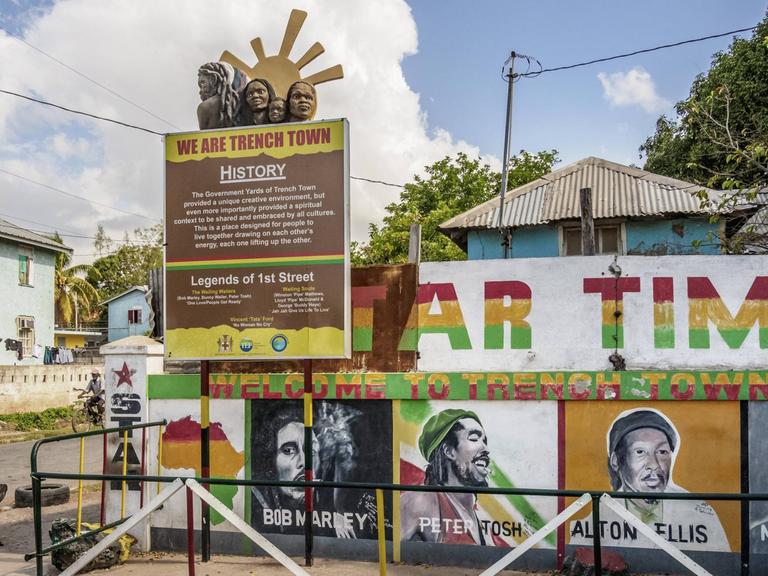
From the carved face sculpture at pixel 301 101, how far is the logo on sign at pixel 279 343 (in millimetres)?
2258

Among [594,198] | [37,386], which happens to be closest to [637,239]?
[594,198]

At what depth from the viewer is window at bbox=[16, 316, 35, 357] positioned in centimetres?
2873

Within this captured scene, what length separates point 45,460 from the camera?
15195mm

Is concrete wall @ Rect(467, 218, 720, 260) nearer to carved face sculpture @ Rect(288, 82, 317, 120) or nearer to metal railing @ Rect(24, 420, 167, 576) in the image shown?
carved face sculpture @ Rect(288, 82, 317, 120)

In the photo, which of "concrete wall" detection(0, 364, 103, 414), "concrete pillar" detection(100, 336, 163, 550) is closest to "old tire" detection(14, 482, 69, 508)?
"concrete pillar" detection(100, 336, 163, 550)

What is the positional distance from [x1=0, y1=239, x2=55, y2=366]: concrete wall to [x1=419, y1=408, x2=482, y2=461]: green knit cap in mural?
84.0ft

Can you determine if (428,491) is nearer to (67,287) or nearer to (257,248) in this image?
(257,248)

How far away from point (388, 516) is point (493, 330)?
2.13 metres

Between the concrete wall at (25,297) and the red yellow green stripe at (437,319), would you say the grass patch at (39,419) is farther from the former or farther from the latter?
the red yellow green stripe at (437,319)

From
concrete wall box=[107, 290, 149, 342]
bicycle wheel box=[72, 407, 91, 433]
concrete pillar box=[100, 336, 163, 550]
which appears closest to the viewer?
concrete pillar box=[100, 336, 163, 550]

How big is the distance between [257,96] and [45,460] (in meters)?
11.3

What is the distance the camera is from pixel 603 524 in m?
6.66

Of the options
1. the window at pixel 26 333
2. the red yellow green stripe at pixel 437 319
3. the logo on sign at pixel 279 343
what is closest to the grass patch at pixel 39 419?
the window at pixel 26 333

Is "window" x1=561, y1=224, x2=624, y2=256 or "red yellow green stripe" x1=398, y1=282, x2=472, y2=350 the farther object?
"window" x1=561, y1=224, x2=624, y2=256
